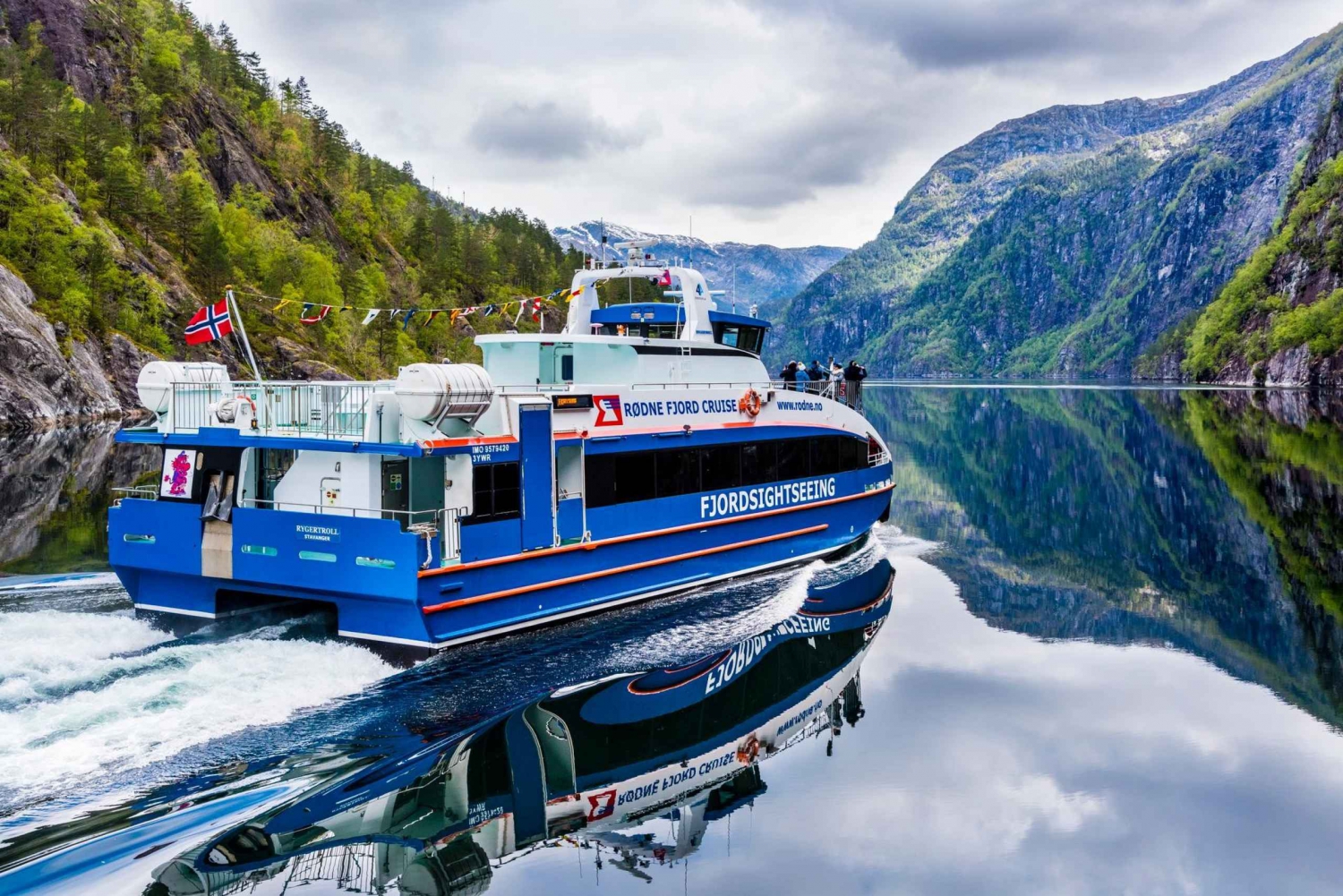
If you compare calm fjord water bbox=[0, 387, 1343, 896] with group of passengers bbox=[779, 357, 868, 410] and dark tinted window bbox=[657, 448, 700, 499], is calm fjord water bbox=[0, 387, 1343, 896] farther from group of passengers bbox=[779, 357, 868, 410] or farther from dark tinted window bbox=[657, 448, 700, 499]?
group of passengers bbox=[779, 357, 868, 410]

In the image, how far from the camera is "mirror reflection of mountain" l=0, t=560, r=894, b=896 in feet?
27.3

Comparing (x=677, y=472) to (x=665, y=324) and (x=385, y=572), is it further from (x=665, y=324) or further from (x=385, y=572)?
(x=385, y=572)

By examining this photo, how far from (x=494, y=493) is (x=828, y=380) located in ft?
31.6

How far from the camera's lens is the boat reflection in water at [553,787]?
850 cm

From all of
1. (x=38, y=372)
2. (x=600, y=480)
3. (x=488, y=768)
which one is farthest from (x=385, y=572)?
(x=38, y=372)

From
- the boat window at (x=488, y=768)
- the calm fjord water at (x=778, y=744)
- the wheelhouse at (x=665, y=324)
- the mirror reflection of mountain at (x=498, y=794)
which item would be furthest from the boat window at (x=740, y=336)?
the boat window at (x=488, y=768)

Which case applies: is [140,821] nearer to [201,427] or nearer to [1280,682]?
[201,427]

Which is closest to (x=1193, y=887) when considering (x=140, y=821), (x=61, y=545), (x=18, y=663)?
(x=140, y=821)

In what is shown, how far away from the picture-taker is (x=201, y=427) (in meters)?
14.4

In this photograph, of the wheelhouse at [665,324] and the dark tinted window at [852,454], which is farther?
the dark tinted window at [852,454]

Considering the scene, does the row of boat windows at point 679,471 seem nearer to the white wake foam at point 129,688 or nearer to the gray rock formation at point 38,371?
the white wake foam at point 129,688

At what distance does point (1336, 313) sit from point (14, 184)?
347ft

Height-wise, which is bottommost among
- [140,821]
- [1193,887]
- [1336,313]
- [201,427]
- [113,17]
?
[1193,887]

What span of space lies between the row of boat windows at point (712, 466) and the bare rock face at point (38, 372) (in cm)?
4096
